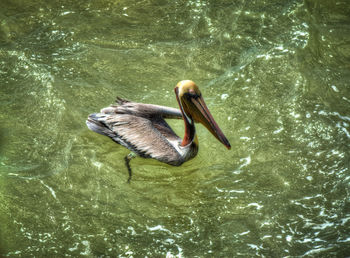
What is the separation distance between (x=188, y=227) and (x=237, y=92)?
79.8 inches

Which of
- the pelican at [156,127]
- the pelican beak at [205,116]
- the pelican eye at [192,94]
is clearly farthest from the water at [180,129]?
the pelican eye at [192,94]

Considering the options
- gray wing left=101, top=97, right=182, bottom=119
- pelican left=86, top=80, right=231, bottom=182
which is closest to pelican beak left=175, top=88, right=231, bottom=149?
pelican left=86, top=80, right=231, bottom=182

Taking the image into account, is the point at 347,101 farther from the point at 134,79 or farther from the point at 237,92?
the point at 134,79

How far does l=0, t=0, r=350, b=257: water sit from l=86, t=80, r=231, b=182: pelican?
0.23 m

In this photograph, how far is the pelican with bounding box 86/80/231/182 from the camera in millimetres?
4180

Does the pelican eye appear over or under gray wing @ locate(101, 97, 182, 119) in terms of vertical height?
over

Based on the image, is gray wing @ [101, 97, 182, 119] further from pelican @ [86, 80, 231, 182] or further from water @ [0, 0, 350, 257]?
water @ [0, 0, 350, 257]

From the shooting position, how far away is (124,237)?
3715mm

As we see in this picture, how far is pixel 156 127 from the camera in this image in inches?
178

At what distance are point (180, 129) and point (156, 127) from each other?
1.45 feet

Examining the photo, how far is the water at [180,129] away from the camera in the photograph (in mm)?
3752

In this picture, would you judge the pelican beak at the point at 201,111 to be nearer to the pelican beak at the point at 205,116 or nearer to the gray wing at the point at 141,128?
the pelican beak at the point at 205,116

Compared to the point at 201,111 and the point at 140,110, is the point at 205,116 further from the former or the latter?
the point at 140,110

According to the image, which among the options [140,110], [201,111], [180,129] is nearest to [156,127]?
[140,110]
